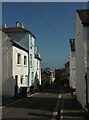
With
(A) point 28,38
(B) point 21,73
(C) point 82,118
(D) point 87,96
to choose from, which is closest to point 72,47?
(A) point 28,38

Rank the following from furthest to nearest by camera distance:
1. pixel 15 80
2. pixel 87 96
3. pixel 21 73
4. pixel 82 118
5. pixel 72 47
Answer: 1. pixel 72 47
2. pixel 21 73
3. pixel 15 80
4. pixel 87 96
5. pixel 82 118

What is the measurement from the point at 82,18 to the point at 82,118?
737cm

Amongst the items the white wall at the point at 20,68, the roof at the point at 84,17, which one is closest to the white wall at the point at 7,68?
the white wall at the point at 20,68

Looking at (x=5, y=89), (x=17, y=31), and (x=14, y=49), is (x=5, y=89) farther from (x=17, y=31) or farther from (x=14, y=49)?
(x=17, y=31)

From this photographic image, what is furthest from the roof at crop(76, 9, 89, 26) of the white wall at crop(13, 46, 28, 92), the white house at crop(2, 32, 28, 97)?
the white wall at crop(13, 46, 28, 92)

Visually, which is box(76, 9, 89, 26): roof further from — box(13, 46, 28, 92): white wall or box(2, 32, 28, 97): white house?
box(13, 46, 28, 92): white wall

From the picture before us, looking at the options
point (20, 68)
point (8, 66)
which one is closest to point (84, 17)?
point (8, 66)

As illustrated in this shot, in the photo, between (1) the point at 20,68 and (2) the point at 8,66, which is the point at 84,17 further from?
(1) the point at 20,68

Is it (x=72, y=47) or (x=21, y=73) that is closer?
(x=21, y=73)

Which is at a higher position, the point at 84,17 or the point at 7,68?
the point at 84,17

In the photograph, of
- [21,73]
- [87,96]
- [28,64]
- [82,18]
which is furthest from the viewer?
[28,64]

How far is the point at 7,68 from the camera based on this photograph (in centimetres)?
1836

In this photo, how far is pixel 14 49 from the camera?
18.8m

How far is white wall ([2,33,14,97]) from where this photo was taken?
18078mm
